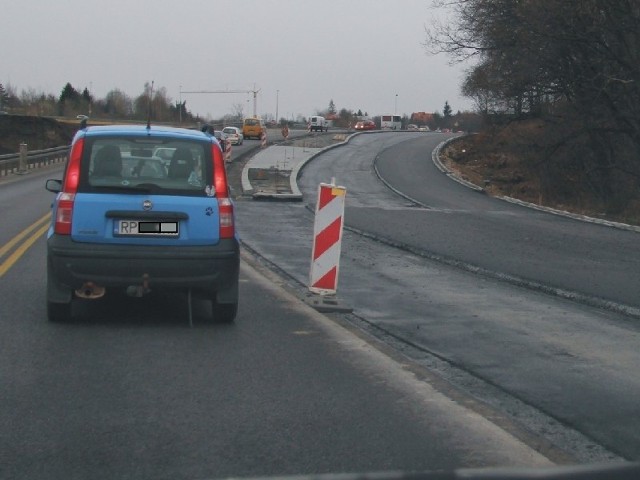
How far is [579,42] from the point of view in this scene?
3353 cm

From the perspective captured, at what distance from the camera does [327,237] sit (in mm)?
10945

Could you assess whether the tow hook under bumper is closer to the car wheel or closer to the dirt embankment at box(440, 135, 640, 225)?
the car wheel

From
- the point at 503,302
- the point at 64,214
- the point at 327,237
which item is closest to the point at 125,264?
the point at 64,214

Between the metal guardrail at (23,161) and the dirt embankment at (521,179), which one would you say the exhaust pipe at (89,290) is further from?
the metal guardrail at (23,161)

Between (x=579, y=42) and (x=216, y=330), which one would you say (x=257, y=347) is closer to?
(x=216, y=330)

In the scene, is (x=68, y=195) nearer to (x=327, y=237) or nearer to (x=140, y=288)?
(x=140, y=288)

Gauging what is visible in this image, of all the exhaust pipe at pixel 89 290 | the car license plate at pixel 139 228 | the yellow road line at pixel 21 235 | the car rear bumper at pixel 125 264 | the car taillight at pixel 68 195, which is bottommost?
the yellow road line at pixel 21 235

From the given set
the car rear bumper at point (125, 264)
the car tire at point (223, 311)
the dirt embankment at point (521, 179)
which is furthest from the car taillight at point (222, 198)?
the dirt embankment at point (521, 179)

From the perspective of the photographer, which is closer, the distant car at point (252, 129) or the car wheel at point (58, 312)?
the car wheel at point (58, 312)

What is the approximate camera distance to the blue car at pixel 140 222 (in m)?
8.64

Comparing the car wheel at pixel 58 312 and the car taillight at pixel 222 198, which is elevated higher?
the car taillight at pixel 222 198

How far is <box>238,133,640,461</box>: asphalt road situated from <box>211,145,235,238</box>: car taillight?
182 centimetres

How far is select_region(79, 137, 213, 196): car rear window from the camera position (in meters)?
8.83

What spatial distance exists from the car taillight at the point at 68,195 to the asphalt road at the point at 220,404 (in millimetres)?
990
